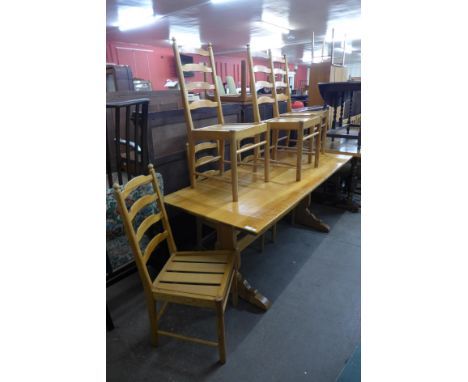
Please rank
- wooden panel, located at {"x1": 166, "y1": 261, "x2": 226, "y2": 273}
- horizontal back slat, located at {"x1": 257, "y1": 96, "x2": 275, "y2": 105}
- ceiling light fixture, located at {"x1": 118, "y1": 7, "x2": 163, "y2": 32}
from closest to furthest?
wooden panel, located at {"x1": 166, "y1": 261, "x2": 226, "y2": 273}
horizontal back slat, located at {"x1": 257, "y1": 96, "x2": 275, "y2": 105}
ceiling light fixture, located at {"x1": 118, "y1": 7, "x2": 163, "y2": 32}

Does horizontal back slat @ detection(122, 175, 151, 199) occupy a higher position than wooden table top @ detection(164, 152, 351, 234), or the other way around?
horizontal back slat @ detection(122, 175, 151, 199)

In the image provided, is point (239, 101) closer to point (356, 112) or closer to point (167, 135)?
point (167, 135)

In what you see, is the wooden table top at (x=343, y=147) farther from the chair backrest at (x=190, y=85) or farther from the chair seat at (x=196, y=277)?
the chair seat at (x=196, y=277)

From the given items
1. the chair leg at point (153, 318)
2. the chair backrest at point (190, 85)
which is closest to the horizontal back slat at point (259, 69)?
the chair backrest at point (190, 85)

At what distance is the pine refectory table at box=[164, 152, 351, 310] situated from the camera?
155 centimetres

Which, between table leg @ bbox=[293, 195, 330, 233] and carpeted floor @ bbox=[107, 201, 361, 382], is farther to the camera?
table leg @ bbox=[293, 195, 330, 233]

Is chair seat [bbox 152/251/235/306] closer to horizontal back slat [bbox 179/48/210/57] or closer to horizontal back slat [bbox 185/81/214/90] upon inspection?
horizontal back slat [bbox 185/81/214/90]

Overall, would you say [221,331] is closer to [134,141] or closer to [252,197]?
[252,197]

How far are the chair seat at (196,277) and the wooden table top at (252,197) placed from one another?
0.21m

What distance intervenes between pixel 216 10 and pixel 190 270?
18.2 feet

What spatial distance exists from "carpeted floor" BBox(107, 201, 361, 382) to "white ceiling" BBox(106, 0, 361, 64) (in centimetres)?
337

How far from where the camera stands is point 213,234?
2.40 m

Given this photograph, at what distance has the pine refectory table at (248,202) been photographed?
5.08ft

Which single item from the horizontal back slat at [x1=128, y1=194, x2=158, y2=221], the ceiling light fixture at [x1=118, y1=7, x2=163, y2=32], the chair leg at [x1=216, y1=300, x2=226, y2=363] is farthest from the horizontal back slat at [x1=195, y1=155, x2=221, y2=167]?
the ceiling light fixture at [x1=118, y1=7, x2=163, y2=32]
